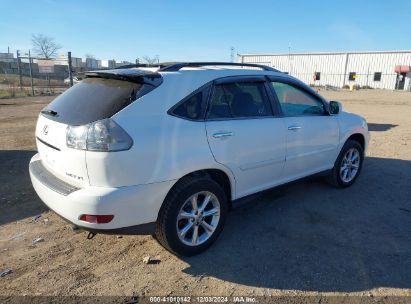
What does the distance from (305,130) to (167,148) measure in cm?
208

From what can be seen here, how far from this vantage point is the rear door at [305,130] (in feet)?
13.9

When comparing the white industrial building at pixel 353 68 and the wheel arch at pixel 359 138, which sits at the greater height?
the white industrial building at pixel 353 68

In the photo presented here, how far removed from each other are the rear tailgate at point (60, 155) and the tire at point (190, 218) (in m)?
0.75

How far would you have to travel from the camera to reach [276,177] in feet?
13.8

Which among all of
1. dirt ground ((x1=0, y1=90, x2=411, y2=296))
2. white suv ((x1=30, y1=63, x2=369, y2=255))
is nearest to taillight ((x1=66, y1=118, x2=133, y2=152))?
white suv ((x1=30, y1=63, x2=369, y2=255))

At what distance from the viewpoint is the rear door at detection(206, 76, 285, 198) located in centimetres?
344

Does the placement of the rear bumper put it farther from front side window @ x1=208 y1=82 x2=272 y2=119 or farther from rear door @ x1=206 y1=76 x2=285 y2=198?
front side window @ x1=208 y1=82 x2=272 y2=119

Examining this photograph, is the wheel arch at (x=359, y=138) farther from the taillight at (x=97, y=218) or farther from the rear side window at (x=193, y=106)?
the taillight at (x=97, y=218)

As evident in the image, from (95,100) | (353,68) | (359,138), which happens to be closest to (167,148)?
(95,100)

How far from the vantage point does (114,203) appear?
2818 mm

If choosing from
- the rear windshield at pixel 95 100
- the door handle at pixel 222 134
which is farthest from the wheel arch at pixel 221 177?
the rear windshield at pixel 95 100

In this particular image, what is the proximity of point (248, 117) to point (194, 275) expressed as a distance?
1.64m

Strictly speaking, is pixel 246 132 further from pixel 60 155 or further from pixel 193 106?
pixel 60 155

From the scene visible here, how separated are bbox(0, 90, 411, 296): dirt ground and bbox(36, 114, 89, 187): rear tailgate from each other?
2.78 ft
